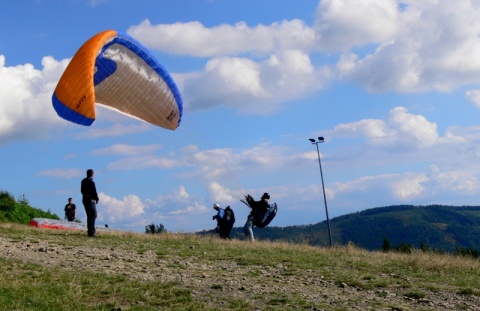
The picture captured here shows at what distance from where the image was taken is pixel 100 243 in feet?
53.0

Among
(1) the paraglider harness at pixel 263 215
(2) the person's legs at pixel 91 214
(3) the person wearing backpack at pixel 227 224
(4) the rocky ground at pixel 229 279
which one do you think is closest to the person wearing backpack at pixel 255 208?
(1) the paraglider harness at pixel 263 215

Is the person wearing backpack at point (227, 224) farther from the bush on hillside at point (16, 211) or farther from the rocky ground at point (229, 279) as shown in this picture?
the bush on hillside at point (16, 211)

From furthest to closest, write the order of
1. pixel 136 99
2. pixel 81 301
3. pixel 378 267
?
pixel 136 99, pixel 378 267, pixel 81 301

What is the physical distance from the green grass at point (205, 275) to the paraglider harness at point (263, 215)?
2.44 m

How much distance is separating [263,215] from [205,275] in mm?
9175

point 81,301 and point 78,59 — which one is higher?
point 78,59

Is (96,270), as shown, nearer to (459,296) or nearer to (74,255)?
(74,255)

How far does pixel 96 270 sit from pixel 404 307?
5655 mm

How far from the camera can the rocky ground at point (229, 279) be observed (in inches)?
427

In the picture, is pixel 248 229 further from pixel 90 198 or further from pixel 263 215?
pixel 90 198

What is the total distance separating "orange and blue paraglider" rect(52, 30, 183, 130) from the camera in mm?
14797

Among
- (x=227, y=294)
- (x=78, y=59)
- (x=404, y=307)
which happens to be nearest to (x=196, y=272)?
(x=227, y=294)

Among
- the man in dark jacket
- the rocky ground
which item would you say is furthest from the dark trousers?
the rocky ground

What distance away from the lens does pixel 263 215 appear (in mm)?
21281
